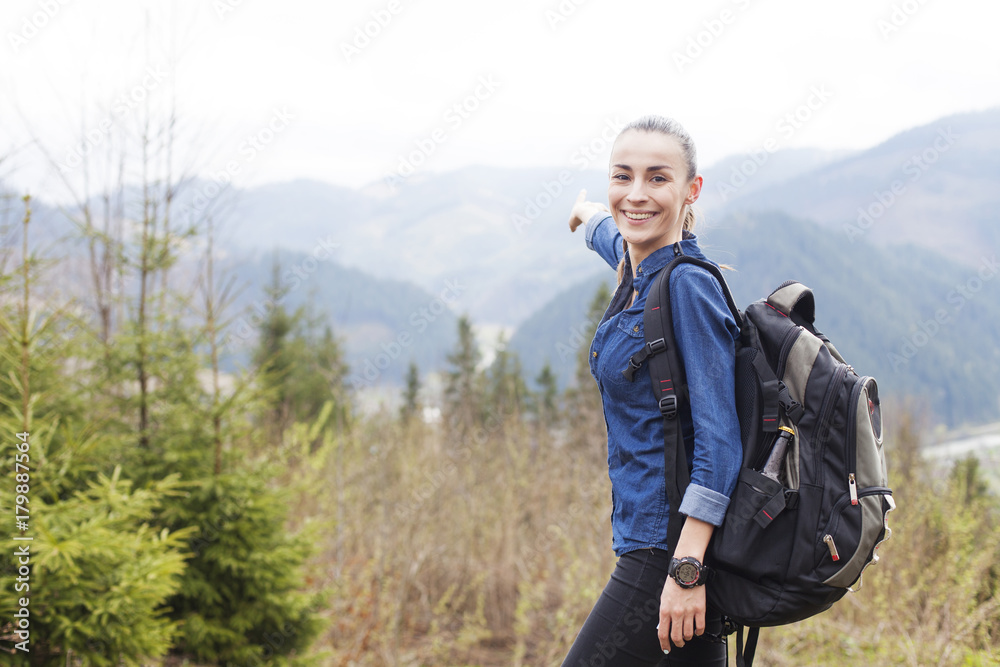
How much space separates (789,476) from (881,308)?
446 feet

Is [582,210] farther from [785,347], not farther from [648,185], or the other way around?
[785,347]

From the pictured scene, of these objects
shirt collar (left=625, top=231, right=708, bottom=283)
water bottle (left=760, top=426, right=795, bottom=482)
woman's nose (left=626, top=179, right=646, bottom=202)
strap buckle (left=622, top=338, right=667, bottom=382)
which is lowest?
water bottle (left=760, top=426, right=795, bottom=482)

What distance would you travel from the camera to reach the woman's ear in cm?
172

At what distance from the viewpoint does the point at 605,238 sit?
2.16 metres

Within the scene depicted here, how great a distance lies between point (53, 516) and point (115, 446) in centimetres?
110

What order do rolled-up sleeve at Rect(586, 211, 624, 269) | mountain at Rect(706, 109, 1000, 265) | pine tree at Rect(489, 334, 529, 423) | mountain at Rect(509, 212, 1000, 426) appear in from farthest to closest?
mountain at Rect(706, 109, 1000, 265), mountain at Rect(509, 212, 1000, 426), pine tree at Rect(489, 334, 529, 423), rolled-up sleeve at Rect(586, 211, 624, 269)

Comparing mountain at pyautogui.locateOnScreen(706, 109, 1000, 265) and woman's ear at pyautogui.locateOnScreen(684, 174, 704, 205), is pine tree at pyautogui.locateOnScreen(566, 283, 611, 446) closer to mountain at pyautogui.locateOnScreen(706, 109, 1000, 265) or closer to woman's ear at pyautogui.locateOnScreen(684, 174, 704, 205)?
woman's ear at pyautogui.locateOnScreen(684, 174, 704, 205)

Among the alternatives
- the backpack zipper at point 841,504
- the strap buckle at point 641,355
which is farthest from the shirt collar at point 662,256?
the backpack zipper at point 841,504

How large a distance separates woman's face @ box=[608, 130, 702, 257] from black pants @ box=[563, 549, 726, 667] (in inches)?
30.7

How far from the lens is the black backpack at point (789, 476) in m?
1.34

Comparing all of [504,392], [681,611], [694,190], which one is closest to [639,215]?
[694,190]

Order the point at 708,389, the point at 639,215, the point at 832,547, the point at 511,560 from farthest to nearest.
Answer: the point at 511,560, the point at 639,215, the point at 708,389, the point at 832,547
